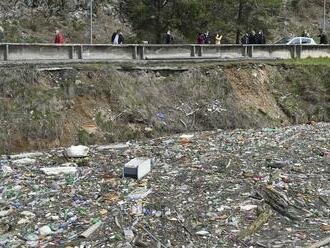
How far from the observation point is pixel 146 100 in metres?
19.2

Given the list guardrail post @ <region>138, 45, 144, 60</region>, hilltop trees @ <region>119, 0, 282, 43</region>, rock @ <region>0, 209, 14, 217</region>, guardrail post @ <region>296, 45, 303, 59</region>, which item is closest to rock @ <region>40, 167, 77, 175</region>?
rock @ <region>0, 209, 14, 217</region>

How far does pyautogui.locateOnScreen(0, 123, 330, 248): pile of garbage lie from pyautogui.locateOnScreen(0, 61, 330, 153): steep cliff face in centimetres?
138

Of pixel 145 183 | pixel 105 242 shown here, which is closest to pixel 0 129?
pixel 145 183

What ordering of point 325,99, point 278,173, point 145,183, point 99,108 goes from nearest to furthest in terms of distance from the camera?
point 145,183, point 278,173, point 99,108, point 325,99

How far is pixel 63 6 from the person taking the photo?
1460 inches

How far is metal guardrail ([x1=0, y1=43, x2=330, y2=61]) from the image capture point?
58.7 feet

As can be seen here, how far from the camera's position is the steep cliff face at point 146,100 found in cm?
1627

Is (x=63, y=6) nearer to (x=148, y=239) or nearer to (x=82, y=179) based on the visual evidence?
(x=82, y=179)

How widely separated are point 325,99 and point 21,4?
832 inches

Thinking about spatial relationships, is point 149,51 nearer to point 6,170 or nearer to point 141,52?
point 141,52

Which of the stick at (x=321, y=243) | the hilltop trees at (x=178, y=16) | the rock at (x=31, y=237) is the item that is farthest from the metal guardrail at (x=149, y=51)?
the stick at (x=321, y=243)

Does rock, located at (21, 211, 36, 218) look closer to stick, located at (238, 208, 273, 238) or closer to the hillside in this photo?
stick, located at (238, 208, 273, 238)

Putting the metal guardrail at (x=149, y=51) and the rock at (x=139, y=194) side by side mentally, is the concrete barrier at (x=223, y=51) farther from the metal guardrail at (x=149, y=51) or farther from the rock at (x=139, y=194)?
the rock at (x=139, y=194)

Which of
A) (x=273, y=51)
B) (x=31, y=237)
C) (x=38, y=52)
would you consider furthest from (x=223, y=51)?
(x=31, y=237)
